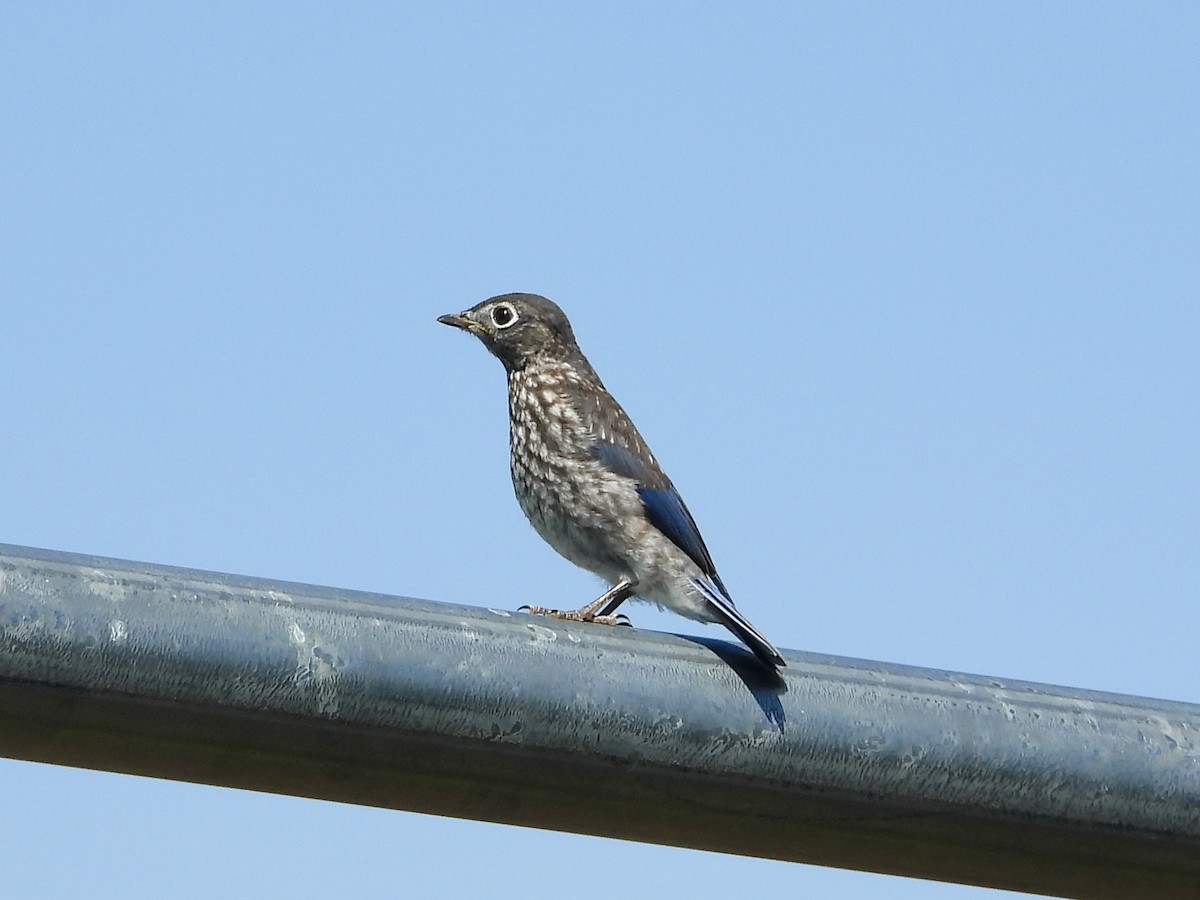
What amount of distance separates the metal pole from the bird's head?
207 inches

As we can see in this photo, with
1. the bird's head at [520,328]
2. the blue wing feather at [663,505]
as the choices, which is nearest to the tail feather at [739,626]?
the blue wing feather at [663,505]

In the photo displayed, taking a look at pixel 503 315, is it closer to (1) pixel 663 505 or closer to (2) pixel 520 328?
(2) pixel 520 328

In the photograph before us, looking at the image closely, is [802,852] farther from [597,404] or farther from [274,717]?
[597,404]

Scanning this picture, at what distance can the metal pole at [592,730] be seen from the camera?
2420mm

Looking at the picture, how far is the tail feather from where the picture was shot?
2.80 m

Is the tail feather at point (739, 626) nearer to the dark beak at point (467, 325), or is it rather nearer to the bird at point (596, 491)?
the bird at point (596, 491)

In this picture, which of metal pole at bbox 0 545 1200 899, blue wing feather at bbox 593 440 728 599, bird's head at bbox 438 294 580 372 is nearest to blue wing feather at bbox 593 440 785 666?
blue wing feather at bbox 593 440 728 599

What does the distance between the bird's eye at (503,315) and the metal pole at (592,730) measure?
17.7ft

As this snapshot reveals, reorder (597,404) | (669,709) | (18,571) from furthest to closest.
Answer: (597,404) < (669,709) < (18,571)

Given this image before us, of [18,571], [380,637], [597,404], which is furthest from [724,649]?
[597,404]

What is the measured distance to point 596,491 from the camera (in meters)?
6.93

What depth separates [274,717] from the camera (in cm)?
248

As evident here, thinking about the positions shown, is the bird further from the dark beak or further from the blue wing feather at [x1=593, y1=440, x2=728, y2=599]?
the dark beak

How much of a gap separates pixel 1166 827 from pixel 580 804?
3.02 ft
